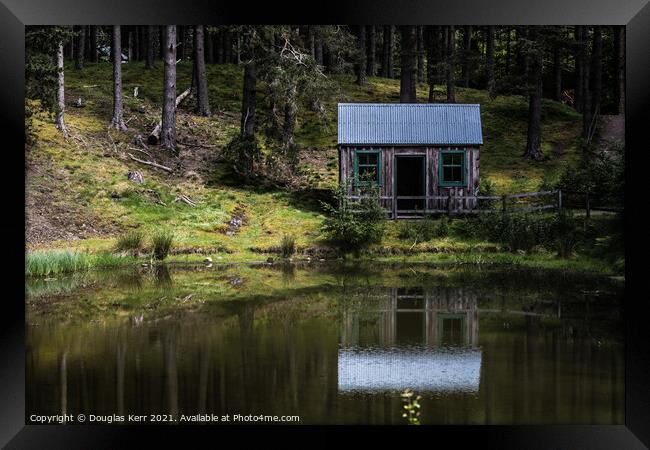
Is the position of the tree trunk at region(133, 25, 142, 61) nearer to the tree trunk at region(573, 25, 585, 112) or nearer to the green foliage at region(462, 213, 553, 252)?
the tree trunk at region(573, 25, 585, 112)

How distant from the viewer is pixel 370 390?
30.2 feet

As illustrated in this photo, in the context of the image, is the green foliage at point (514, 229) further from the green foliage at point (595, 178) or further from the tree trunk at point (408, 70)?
the tree trunk at point (408, 70)

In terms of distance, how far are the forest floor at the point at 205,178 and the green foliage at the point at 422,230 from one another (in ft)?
0.71

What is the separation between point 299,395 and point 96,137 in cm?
2170

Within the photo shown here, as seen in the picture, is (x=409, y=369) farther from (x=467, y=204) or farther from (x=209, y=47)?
(x=209, y=47)

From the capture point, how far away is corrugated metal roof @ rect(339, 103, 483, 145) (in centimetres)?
2386

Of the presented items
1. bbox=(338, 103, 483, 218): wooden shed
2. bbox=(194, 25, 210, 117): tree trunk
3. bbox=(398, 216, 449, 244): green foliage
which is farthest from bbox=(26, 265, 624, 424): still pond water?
bbox=(194, 25, 210, 117): tree trunk

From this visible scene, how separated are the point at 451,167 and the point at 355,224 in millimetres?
4972

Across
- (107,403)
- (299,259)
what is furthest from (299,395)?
(299,259)

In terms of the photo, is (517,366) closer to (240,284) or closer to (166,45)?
(240,284)

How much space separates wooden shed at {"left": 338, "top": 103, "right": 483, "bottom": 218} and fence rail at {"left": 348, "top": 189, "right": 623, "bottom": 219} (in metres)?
0.09

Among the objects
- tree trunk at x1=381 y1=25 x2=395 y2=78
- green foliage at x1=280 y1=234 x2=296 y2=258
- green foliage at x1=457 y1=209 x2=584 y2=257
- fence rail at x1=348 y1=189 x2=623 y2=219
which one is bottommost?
green foliage at x1=280 y1=234 x2=296 y2=258

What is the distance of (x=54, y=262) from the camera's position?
1752 centimetres

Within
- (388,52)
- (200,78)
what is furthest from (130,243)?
(388,52)
